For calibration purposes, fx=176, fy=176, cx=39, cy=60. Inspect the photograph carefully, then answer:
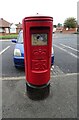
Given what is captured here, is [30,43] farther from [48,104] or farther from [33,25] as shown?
[48,104]

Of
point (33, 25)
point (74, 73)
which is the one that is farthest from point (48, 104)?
point (74, 73)

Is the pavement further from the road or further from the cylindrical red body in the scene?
the cylindrical red body

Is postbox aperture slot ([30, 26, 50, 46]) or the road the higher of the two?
postbox aperture slot ([30, 26, 50, 46])

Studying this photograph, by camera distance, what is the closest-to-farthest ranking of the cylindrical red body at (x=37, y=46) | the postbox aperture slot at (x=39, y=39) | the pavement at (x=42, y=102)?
the pavement at (x=42, y=102), the cylindrical red body at (x=37, y=46), the postbox aperture slot at (x=39, y=39)

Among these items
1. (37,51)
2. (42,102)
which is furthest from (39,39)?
(42,102)

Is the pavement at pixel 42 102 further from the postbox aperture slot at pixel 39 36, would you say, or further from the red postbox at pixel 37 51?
the postbox aperture slot at pixel 39 36

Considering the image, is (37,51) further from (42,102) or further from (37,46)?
(42,102)

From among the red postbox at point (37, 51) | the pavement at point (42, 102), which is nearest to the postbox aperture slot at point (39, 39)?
the red postbox at point (37, 51)

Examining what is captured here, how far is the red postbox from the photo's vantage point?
3.33 meters

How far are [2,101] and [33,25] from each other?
66.0 inches

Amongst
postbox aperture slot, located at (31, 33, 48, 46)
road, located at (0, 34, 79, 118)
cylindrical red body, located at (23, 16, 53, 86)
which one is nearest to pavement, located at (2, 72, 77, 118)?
road, located at (0, 34, 79, 118)

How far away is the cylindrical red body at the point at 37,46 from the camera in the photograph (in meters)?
3.31

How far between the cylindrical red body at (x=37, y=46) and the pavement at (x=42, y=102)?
1.39 feet

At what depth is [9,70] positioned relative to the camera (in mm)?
6137
